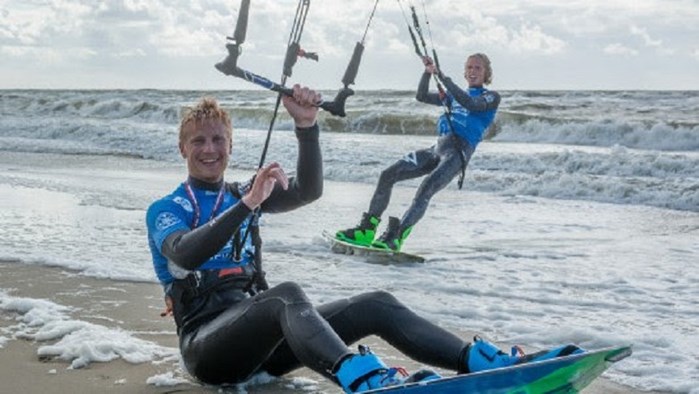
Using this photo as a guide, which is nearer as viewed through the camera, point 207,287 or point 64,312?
point 207,287

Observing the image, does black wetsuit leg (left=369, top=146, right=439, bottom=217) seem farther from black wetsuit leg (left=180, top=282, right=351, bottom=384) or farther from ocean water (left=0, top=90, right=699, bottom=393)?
black wetsuit leg (left=180, top=282, right=351, bottom=384)

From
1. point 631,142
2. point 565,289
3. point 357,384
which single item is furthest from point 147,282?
point 631,142

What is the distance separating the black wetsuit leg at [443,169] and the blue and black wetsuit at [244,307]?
4.90m

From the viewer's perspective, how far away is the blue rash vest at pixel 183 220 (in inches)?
157

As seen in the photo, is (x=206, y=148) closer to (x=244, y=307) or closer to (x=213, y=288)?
(x=213, y=288)

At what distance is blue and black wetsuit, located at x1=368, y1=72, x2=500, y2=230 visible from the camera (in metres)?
9.20

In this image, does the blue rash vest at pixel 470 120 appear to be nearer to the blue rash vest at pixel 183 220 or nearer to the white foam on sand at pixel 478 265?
the white foam on sand at pixel 478 265

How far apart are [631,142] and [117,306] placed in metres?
20.3

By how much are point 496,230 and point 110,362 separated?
22.5 ft

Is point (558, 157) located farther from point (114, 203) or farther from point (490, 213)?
point (114, 203)

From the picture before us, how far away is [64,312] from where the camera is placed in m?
5.80

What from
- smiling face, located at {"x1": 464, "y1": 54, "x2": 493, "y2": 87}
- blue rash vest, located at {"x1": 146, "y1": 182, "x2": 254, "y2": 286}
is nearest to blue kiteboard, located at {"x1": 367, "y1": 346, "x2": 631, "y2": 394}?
blue rash vest, located at {"x1": 146, "y1": 182, "x2": 254, "y2": 286}

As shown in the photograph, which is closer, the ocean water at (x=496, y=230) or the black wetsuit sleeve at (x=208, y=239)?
the black wetsuit sleeve at (x=208, y=239)

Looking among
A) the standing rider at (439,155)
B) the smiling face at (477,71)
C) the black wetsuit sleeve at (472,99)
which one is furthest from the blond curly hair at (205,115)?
the smiling face at (477,71)
